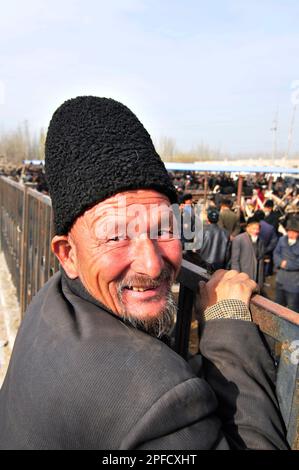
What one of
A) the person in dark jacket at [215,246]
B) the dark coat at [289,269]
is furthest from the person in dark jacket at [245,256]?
the dark coat at [289,269]

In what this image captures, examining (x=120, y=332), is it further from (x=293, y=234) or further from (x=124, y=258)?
(x=293, y=234)

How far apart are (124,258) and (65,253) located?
25 cm

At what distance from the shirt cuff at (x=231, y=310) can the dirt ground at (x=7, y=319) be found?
111 inches

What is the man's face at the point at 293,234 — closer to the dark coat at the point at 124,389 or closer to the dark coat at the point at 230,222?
the dark coat at the point at 230,222

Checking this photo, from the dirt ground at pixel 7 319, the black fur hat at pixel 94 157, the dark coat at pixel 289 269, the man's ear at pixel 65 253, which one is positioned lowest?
the dirt ground at pixel 7 319

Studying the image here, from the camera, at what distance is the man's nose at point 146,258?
3.68ft

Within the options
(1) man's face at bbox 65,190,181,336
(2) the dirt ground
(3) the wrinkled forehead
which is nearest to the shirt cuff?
(1) man's face at bbox 65,190,181,336

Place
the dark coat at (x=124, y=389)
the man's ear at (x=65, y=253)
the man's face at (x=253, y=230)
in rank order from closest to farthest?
the dark coat at (x=124, y=389) → the man's ear at (x=65, y=253) → the man's face at (x=253, y=230)

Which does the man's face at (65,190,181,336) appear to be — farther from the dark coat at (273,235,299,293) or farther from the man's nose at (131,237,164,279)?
the dark coat at (273,235,299,293)

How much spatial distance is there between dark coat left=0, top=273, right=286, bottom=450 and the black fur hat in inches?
→ 12.4

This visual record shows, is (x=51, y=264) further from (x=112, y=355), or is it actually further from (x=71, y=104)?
(x=112, y=355)

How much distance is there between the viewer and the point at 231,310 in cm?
119

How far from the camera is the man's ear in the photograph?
4.10 feet

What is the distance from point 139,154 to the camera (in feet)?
3.90
